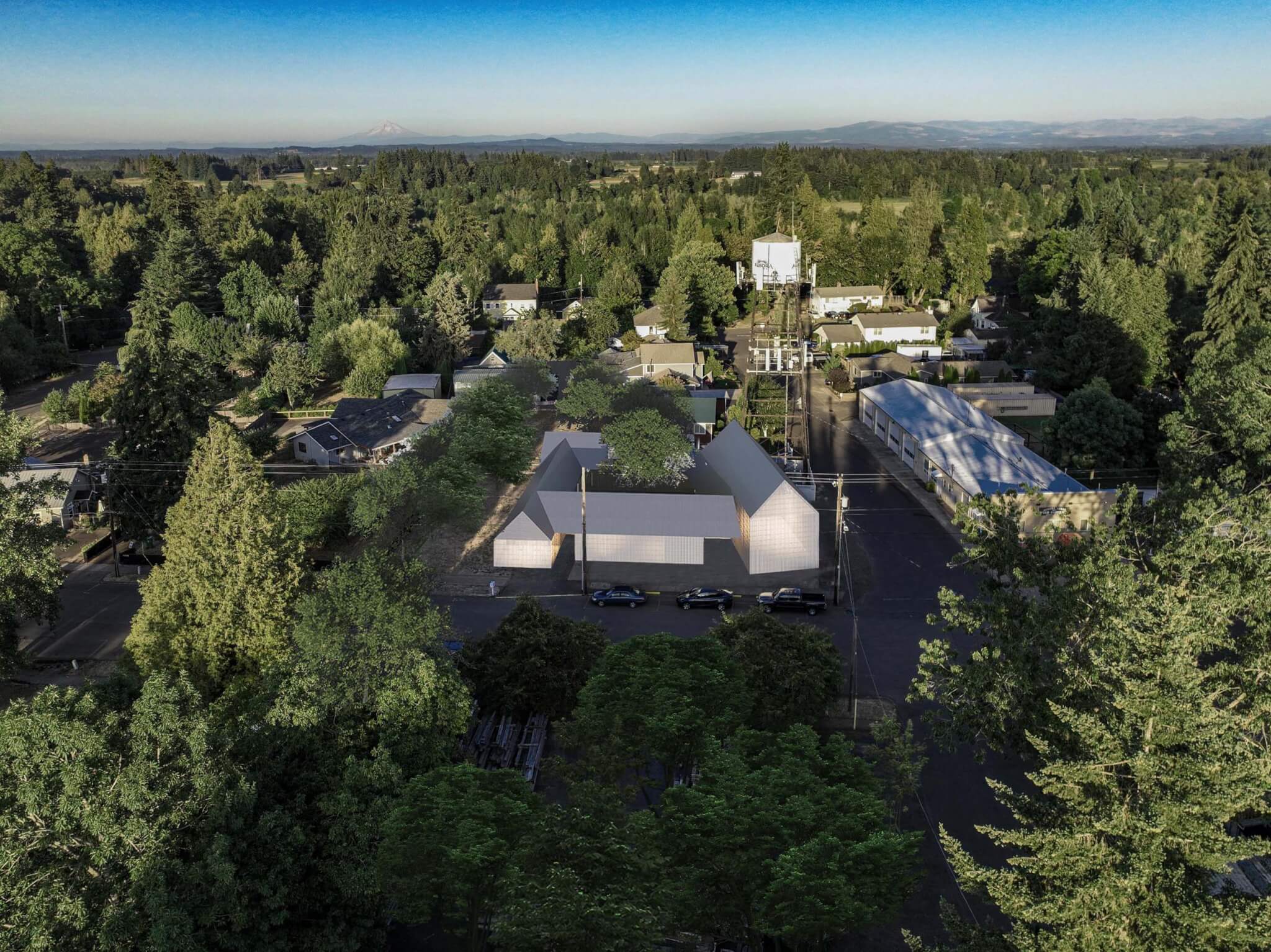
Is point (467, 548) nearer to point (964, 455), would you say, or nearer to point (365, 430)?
point (365, 430)

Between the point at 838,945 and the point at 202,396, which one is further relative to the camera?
the point at 202,396

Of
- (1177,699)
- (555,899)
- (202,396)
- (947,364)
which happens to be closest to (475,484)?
(202,396)

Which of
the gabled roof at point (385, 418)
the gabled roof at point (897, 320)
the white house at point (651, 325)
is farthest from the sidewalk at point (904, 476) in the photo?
the white house at point (651, 325)

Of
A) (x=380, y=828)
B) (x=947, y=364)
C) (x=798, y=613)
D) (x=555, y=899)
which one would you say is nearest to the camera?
(x=555, y=899)

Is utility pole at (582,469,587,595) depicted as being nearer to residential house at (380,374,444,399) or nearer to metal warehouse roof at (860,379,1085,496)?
metal warehouse roof at (860,379,1085,496)

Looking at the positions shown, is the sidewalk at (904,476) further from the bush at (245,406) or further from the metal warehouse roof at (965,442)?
the bush at (245,406)

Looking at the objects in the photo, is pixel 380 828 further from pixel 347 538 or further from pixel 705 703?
pixel 347 538

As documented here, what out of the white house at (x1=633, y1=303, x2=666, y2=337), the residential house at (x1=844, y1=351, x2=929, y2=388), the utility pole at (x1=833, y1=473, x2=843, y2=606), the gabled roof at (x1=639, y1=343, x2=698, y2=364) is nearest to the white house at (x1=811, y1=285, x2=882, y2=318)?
the white house at (x1=633, y1=303, x2=666, y2=337)

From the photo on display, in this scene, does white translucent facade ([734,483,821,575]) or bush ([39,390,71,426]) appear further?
bush ([39,390,71,426])
